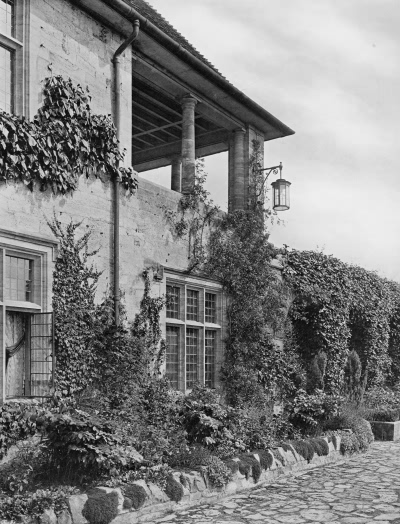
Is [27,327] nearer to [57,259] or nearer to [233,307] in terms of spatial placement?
[57,259]

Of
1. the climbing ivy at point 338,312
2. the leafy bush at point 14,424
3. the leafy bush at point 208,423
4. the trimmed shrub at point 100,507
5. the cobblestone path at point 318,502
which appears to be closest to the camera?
the trimmed shrub at point 100,507

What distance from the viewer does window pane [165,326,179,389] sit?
11211 mm

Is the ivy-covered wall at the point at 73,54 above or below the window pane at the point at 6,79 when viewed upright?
above

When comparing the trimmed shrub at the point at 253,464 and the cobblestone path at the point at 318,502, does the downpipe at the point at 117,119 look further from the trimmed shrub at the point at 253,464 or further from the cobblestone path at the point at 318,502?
the cobblestone path at the point at 318,502

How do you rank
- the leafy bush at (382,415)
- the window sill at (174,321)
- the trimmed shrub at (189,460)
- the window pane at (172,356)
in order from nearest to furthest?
the trimmed shrub at (189,460), the window sill at (174,321), the window pane at (172,356), the leafy bush at (382,415)

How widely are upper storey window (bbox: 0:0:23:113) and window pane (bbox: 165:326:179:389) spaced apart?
4.80 metres

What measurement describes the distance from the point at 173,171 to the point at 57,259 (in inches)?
318

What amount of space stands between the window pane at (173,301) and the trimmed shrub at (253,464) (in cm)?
324

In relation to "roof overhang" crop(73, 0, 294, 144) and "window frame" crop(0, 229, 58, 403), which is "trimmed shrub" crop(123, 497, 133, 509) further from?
"roof overhang" crop(73, 0, 294, 144)

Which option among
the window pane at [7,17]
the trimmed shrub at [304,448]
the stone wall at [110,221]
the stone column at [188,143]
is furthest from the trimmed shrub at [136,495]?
the stone column at [188,143]

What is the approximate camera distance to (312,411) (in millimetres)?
11789

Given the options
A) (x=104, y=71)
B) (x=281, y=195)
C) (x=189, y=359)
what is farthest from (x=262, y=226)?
(x=104, y=71)

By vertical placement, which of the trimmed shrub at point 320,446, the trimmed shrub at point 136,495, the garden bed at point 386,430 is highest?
the trimmed shrub at point 136,495

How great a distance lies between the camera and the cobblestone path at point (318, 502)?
7.04 meters
